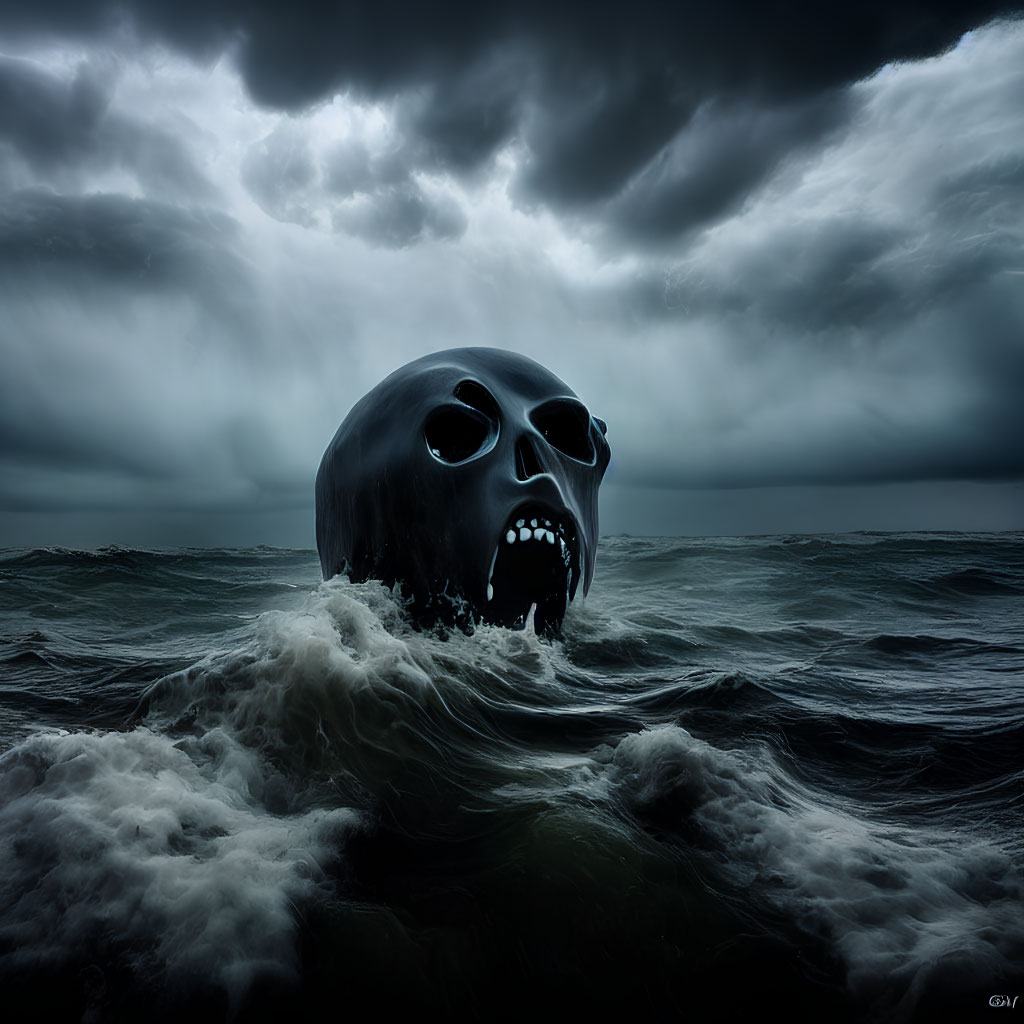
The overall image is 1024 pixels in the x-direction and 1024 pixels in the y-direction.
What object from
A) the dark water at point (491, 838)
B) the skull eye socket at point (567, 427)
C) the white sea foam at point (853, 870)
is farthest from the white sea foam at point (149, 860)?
the skull eye socket at point (567, 427)

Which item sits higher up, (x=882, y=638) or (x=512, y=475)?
(x=512, y=475)

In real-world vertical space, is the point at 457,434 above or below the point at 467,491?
above

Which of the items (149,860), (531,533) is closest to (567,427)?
(531,533)

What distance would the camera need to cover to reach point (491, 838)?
1802 mm

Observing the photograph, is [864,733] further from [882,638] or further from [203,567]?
[203,567]

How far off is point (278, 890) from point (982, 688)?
388 cm

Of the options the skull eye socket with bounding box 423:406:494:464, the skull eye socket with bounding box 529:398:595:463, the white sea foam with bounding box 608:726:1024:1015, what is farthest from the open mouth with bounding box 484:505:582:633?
the white sea foam with bounding box 608:726:1024:1015

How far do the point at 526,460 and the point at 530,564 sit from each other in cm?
67

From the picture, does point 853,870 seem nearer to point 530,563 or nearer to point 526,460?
point 530,563

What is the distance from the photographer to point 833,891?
5.14ft

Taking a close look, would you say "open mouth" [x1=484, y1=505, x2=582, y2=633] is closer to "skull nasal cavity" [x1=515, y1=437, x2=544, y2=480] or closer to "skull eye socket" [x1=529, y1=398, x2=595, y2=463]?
"skull nasal cavity" [x1=515, y1=437, x2=544, y2=480]

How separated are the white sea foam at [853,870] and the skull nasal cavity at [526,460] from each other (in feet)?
6.92

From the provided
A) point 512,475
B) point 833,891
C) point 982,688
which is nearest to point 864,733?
point 982,688

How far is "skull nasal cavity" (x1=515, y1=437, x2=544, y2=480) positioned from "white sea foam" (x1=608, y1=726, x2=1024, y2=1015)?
211 cm
